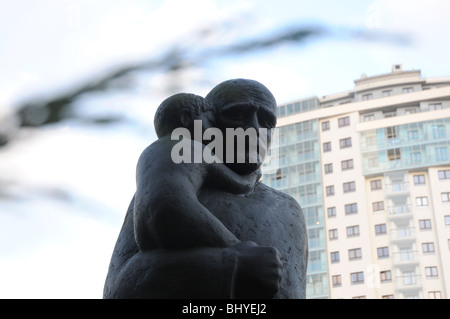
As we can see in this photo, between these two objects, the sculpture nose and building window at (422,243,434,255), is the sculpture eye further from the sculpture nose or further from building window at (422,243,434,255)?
building window at (422,243,434,255)

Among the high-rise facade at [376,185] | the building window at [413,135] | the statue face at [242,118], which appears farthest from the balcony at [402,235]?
the statue face at [242,118]

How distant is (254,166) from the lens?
9.16 feet

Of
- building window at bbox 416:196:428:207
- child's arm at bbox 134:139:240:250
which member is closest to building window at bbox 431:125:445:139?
building window at bbox 416:196:428:207

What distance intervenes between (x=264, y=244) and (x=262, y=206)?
0.21 metres

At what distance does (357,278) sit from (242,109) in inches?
1792

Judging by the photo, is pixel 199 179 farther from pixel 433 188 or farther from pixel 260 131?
pixel 433 188

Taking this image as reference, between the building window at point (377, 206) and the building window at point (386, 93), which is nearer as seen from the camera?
the building window at point (377, 206)

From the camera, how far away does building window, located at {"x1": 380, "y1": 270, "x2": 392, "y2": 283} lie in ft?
148

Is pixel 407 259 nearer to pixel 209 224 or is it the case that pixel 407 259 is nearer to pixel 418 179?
pixel 418 179

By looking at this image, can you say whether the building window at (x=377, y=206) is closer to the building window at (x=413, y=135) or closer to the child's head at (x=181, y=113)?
the building window at (x=413, y=135)

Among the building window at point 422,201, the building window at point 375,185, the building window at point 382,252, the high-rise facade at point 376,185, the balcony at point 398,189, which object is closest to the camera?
the high-rise facade at point 376,185

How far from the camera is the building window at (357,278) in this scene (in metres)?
46.0

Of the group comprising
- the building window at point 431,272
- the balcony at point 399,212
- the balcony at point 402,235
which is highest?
the balcony at point 399,212

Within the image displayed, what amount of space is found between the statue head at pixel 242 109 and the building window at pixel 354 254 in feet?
149
